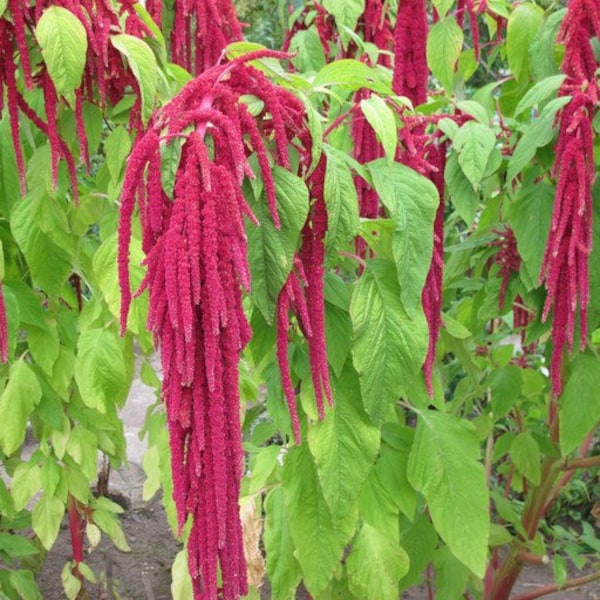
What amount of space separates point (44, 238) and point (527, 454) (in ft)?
3.46

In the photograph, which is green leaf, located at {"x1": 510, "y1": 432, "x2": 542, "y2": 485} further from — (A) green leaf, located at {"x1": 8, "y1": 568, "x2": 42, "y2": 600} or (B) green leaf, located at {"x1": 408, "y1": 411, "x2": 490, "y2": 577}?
(A) green leaf, located at {"x1": 8, "y1": 568, "x2": 42, "y2": 600}

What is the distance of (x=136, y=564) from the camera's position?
9.18 ft

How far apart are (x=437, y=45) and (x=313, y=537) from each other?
2.74 feet

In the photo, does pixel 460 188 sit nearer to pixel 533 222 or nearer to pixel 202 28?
pixel 533 222

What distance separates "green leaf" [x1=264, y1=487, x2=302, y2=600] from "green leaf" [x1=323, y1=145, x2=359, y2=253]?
521 mm

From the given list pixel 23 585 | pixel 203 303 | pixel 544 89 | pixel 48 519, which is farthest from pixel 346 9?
pixel 23 585

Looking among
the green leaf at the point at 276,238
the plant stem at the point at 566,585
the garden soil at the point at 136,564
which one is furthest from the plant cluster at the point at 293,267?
the garden soil at the point at 136,564

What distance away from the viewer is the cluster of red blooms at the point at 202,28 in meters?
1.42

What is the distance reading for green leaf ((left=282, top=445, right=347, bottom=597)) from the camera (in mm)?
1162

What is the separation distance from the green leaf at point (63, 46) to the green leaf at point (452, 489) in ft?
2.21

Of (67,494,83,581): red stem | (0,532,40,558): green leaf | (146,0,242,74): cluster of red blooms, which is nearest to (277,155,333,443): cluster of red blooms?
(146,0,242,74): cluster of red blooms

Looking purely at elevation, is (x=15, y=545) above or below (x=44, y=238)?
below

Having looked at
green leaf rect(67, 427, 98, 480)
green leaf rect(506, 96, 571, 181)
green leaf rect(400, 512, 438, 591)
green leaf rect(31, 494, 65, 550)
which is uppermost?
green leaf rect(506, 96, 571, 181)

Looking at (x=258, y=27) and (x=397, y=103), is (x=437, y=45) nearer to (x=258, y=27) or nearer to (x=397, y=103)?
(x=397, y=103)
